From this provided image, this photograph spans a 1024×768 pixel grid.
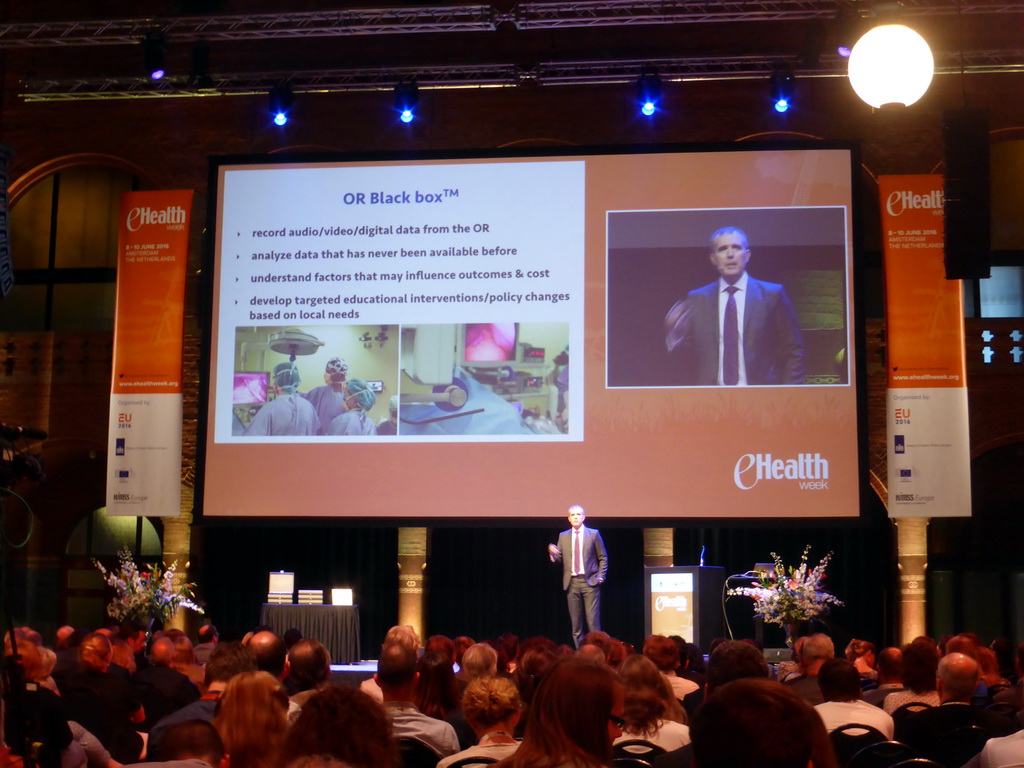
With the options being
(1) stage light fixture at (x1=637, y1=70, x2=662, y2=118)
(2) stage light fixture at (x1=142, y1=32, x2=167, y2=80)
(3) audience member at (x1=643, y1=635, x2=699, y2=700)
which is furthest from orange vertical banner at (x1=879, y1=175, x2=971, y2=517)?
(2) stage light fixture at (x1=142, y1=32, x2=167, y2=80)

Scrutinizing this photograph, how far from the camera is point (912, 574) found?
479 inches

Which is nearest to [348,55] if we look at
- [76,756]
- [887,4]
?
[887,4]

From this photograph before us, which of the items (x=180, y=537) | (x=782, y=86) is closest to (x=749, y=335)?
(x=782, y=86)

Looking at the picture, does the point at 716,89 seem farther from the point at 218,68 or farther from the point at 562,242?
the point at 218,68

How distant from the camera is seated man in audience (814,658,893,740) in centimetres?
410

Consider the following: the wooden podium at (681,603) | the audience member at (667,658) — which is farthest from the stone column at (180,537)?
the audience member at (667,658)

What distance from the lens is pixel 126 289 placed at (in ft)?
Answer: 36.3

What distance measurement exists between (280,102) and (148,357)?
283cm

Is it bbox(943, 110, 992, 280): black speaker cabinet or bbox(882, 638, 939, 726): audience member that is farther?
bbox(943, 110, 992, 280): black speaker cabinet

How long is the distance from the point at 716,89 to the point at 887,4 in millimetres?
8666

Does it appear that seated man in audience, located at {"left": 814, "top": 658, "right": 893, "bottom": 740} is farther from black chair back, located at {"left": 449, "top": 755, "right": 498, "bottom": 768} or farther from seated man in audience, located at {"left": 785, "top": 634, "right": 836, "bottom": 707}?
black chair back, located at {"left": 449, "top": 755, "right": 498, "bottom": 768}

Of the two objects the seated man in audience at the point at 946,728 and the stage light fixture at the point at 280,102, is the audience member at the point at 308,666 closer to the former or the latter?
the seated man in audience at the point at 946,728

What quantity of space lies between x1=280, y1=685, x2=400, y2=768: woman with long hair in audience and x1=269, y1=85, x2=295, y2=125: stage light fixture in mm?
9623

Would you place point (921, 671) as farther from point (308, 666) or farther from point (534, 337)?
point (534, 337)
